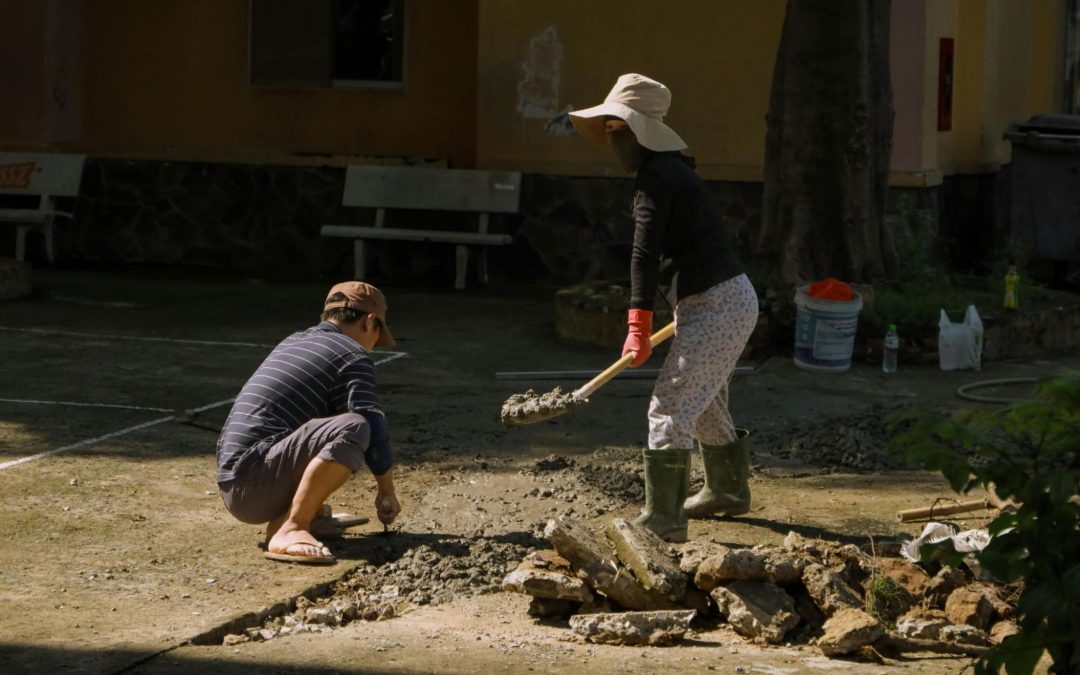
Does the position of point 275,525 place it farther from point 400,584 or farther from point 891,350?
point 891,350

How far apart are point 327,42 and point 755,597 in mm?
10974

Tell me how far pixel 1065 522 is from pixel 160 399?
251 inches

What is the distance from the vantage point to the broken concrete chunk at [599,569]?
5242 mm

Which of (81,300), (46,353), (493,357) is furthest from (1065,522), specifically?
(81,300)

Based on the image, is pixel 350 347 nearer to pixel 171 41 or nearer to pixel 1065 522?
pixel 1065 522

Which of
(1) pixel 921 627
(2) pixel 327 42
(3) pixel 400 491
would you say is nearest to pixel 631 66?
(2) pixel 327 42

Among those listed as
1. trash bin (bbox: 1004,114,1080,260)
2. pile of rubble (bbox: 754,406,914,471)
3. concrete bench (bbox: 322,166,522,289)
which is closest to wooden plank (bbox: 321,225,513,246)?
concrete bench (bbox: 322,166,522,289)

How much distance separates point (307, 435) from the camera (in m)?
5.94

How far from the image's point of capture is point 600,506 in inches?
269

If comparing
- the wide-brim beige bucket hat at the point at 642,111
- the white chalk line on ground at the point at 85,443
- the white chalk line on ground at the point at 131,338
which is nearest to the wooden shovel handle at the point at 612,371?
the wide-brim beige bucket hat at the point at 642,111

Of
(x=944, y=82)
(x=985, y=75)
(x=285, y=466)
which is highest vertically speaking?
(x=985, y=75)

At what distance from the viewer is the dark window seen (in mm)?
15211

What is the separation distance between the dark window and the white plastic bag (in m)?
6.81

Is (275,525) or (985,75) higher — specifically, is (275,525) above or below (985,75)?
below
